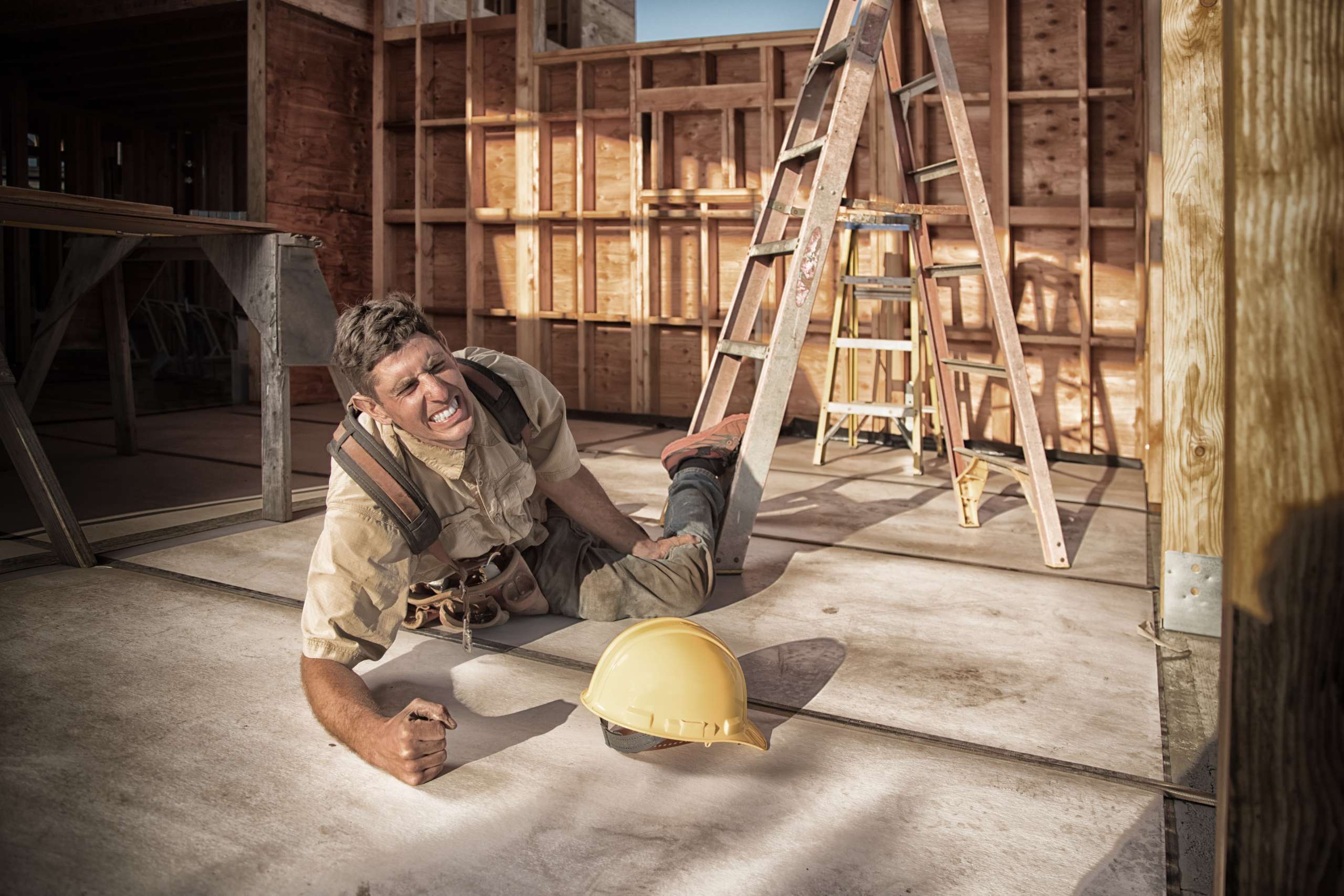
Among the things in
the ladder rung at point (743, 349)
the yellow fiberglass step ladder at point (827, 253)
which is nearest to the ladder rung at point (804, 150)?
the yellow fiberglass step ladder at point (827, 253)

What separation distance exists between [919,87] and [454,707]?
342 centimetres

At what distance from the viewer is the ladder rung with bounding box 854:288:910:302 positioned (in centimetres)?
636

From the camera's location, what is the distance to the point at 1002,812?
7.03 feet

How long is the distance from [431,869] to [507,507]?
3.99 feet

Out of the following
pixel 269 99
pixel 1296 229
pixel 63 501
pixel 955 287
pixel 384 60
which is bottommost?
pixel 63 501

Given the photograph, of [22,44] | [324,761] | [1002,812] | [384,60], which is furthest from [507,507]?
[22,44]

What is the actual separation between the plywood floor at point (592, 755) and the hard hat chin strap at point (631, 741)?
0.10 feet

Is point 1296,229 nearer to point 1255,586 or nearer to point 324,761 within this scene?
point 1255,586

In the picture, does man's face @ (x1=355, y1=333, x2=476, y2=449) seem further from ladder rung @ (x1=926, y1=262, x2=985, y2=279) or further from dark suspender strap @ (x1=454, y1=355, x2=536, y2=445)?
ladder rung @ (x1=926, y1=262, x2=985, y2=279)

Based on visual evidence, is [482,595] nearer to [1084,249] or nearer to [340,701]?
[340,701]

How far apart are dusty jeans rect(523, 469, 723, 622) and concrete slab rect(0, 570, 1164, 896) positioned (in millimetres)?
543

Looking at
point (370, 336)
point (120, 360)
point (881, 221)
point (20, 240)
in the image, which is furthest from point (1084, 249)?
point (20, 240)

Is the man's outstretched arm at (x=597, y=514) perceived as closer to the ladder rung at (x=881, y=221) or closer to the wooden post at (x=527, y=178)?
the ladder rung at (x=881, y=221)

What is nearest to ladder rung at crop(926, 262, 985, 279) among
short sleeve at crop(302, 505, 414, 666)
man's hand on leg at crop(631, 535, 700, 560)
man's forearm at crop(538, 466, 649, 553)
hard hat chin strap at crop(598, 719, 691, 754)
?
man's hand on leg at crop(631, 535, 700, 560)
